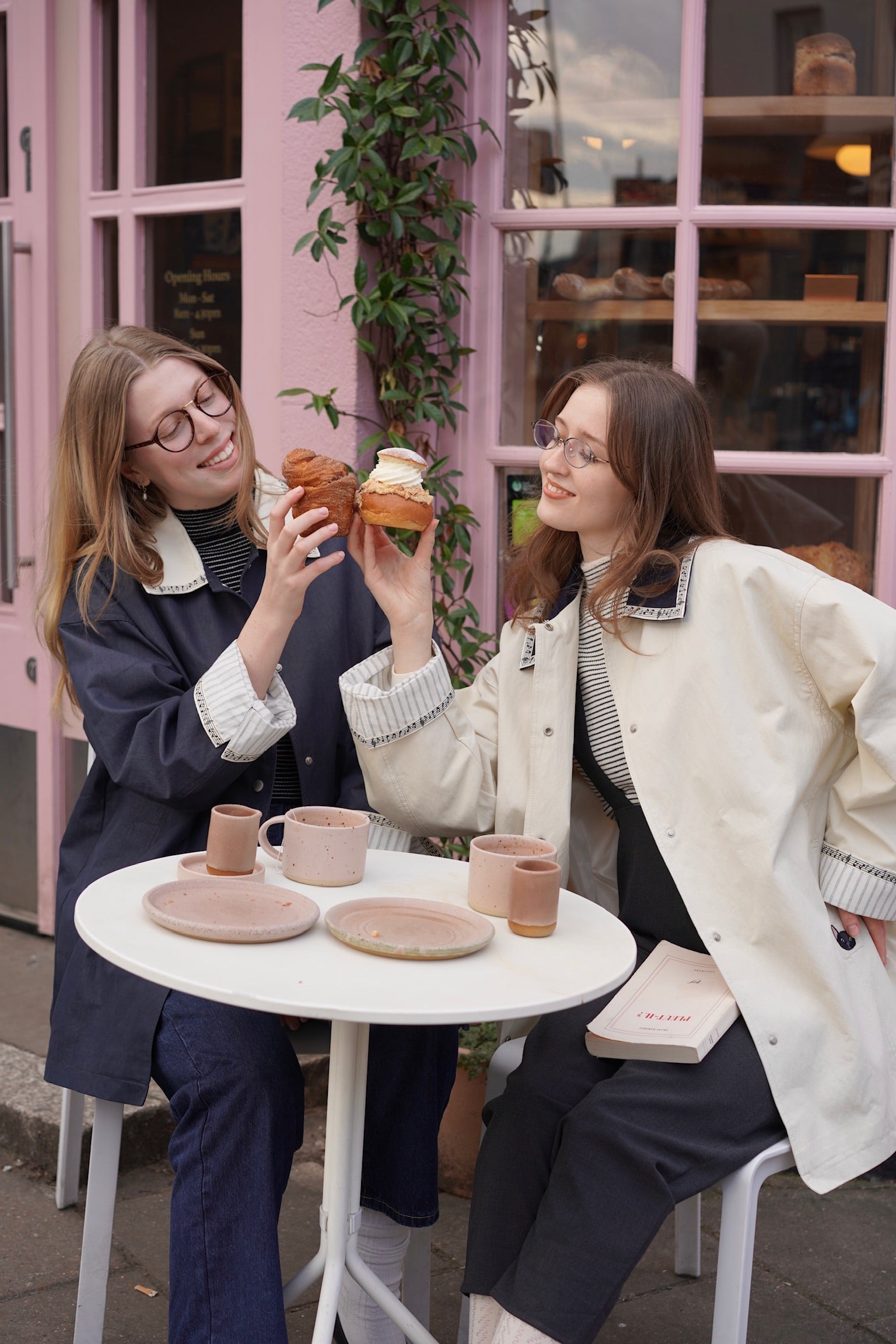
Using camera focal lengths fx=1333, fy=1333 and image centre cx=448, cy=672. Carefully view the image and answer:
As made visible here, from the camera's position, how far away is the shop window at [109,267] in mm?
3869

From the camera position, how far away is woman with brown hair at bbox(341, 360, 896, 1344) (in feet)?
6.20

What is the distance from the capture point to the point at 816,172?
308 cm

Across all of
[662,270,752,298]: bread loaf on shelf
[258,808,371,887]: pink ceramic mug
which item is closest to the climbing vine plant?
[662,270,752,298]: bread loaf on shelf

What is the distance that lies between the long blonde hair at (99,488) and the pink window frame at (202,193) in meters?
1.01

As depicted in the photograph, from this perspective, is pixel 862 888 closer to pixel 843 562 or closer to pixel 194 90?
pixel 843 562

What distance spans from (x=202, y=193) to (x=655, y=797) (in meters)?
2.33

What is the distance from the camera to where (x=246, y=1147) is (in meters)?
1.93

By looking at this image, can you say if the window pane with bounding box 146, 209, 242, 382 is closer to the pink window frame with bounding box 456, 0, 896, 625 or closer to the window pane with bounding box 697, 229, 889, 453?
the pink window frame with bounding box 456, 0, 896, 625

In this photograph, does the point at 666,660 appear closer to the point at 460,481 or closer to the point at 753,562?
the point at 753,562

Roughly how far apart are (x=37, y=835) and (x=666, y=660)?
262cm

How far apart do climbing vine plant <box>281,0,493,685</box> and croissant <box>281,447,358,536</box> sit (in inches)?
37.0

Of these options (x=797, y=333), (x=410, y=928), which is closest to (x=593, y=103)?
(x=797, y=333)

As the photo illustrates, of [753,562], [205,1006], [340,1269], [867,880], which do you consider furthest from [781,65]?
[340,1269]

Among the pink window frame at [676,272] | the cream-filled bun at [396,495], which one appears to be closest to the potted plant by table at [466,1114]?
the pink window frame at [676,272]
